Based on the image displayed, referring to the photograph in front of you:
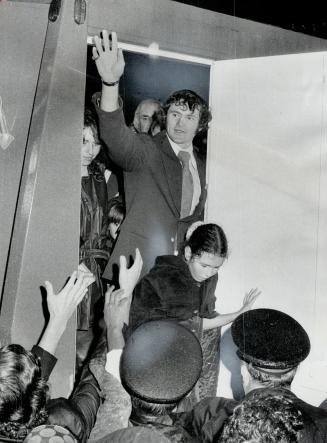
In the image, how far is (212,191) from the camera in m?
2.74

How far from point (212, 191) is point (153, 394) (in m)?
1.52

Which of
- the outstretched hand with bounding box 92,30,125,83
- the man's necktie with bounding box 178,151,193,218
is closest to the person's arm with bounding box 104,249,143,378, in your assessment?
the man's necktie with bounding box 178,151,193,218

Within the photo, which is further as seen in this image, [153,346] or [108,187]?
[108,187]

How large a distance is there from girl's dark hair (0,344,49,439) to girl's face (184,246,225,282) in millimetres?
1137

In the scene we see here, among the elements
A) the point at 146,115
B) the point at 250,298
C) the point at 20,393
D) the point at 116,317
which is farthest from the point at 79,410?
the point at 146,115

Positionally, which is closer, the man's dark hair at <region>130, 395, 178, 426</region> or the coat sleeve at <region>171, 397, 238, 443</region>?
the man's dark hair at <region>130, 395, 178, 426</region>

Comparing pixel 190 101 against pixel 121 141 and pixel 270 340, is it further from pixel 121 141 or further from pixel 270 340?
pixel 270 340

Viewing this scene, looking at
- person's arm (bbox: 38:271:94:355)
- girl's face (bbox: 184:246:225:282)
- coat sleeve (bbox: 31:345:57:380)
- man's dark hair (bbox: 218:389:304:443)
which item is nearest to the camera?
man's dark hair (bbox: 218:389:304:443)

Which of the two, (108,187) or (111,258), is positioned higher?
(108,187)

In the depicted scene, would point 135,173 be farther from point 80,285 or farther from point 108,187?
point 80,285

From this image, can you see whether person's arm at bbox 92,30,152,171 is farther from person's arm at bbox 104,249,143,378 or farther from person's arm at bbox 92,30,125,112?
person's arm at bbox 104,249,143,378

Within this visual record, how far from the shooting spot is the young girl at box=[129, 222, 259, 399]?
2418mm

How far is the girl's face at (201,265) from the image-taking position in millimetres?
2508

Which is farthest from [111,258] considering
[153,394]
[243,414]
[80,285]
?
[243,414]
